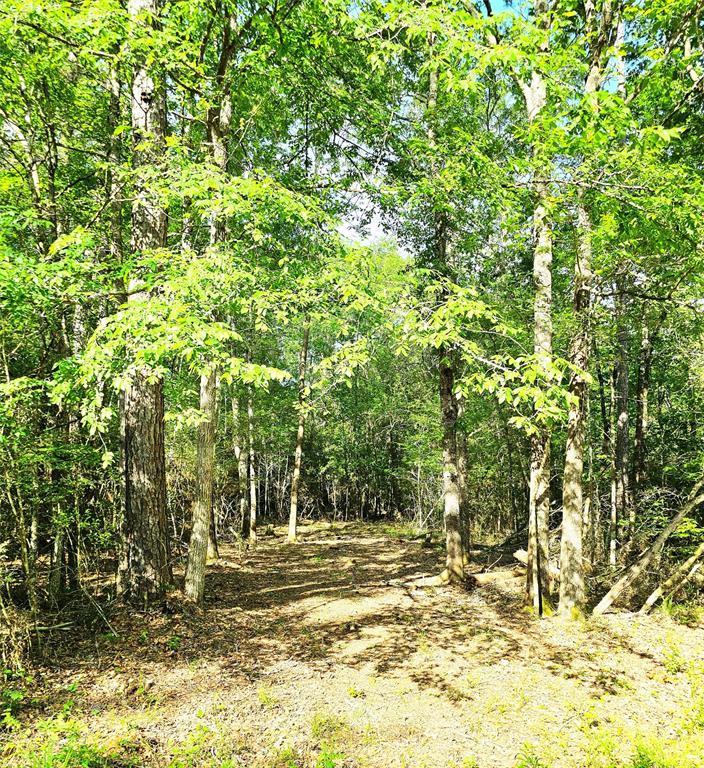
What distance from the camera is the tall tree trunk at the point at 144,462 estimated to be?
21.0 feet

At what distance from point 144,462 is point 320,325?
131 inches

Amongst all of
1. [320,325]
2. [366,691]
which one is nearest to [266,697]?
[366,691]

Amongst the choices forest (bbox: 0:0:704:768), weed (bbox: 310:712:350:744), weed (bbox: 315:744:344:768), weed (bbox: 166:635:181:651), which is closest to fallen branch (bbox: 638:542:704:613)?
forest (bbox: 0:0:704:768)

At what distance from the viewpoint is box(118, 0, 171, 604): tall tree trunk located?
21.0 feet

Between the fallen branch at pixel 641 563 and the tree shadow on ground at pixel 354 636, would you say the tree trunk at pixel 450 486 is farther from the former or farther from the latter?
the fallen branch at pixel 641 563

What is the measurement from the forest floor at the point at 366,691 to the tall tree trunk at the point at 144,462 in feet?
1.66

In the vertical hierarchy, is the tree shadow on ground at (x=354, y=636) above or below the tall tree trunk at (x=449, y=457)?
below

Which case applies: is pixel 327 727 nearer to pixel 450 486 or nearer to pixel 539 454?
pixel 539 454

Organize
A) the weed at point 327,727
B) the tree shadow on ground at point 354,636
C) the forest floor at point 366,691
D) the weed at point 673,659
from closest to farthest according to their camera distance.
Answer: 1. the forest floor at point 366,691
2. the weed at point 327,727
3. the tree shadow on ground at point 354,636
4. the weed at point 673,659

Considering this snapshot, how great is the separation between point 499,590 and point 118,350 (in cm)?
854

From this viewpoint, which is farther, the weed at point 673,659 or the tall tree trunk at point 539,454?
the tall tree trunk at point 539,454

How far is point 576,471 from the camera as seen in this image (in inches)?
291

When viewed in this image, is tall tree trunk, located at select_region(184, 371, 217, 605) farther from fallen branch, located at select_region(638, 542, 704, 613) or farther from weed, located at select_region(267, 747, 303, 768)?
fallen branch, located at select_region(638, 542, 704, 613)

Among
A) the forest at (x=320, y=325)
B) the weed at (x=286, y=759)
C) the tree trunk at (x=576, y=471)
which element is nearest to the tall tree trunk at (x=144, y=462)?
the forest at (x=320, y=325)
